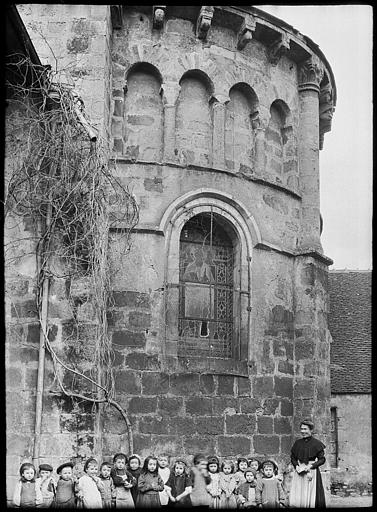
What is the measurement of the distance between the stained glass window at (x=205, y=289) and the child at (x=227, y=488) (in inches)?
107

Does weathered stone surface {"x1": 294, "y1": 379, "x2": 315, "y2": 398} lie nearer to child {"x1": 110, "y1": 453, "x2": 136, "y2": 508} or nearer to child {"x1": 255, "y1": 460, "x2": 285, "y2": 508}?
child {"x1": 255, "y1": 460, "x2": 285, "y2": 508}

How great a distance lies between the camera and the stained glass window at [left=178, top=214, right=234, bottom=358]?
44.6 ft

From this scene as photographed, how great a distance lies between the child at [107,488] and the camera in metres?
10.1

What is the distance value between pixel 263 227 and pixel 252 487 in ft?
16.0

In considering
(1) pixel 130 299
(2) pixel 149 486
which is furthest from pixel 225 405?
(2) pixel 149 486

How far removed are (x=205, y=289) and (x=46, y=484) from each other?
4640 mm

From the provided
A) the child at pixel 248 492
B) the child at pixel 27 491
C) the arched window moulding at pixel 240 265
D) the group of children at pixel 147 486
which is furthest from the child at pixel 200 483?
the arched window moulding at pixel 240 265

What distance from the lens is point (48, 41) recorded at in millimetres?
12594

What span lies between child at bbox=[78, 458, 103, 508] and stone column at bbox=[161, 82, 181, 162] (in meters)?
5.41

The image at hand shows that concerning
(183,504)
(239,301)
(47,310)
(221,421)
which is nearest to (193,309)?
(239,301)

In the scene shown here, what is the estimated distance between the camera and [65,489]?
981 cm

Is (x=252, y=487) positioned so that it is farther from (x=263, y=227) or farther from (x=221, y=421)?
(x=263, y=227)

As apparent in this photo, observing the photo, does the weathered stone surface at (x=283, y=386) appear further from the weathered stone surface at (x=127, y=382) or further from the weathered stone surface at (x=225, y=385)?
the weathered stone surface at (x=127, y=382)

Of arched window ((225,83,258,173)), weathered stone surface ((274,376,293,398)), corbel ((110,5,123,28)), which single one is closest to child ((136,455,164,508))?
weathered stone surface ((274,376,293,398))
